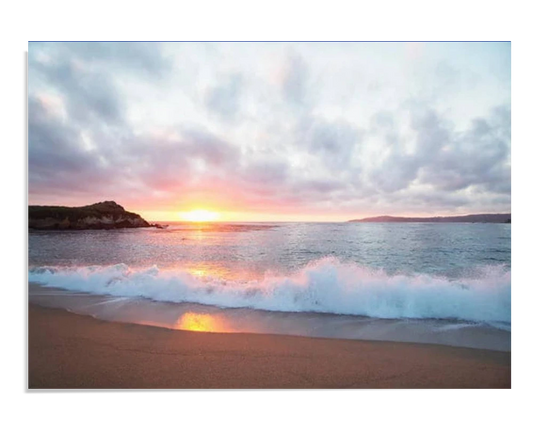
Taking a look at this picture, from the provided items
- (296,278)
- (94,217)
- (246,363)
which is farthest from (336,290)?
(94,217)

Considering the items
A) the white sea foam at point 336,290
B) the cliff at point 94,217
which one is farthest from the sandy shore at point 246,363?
the cliff at point 94,217

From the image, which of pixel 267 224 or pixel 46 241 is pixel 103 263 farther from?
pixel 267 224

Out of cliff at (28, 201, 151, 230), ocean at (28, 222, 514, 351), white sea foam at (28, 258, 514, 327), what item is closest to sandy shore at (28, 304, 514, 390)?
ocean at (28, 222, 514, 351)

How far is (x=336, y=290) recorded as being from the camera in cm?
275

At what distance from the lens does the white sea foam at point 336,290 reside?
2541 mm

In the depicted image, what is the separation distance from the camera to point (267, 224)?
3814mm

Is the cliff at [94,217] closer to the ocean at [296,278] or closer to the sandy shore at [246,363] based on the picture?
the ocean at [296,278]

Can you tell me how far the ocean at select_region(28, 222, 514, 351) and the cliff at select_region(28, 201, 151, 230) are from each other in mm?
122

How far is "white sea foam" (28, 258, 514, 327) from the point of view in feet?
8.34

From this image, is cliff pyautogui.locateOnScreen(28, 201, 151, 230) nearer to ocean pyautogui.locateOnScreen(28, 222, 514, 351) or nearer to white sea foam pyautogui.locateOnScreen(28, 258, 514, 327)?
ocean pyautogui.locateOnScreen(28, 222, 514, 351)
